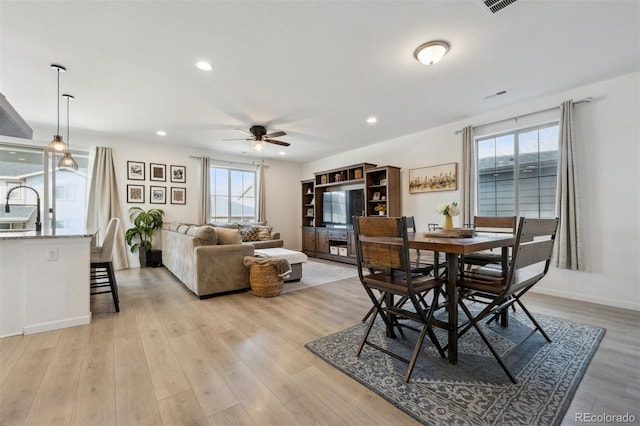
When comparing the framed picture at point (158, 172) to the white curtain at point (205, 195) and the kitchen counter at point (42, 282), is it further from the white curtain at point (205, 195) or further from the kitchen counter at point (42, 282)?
the kitchen counter at point (42, 282)

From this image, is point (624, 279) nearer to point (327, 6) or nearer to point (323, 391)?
point (323, 391)

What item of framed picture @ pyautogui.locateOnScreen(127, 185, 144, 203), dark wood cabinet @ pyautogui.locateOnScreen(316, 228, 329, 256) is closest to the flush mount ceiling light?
dark wood cabinet @ pyautogui.locateOnScreen(316, 228, 329, 256)

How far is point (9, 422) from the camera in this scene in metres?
1.30

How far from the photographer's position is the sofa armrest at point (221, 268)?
3.29m

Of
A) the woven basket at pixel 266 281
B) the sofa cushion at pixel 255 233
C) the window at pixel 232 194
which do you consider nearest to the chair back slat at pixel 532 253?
the woven basket at pixel 266 281

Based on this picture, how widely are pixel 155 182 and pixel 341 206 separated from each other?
4.16 metres

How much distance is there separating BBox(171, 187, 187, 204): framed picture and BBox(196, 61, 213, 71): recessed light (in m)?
3.83

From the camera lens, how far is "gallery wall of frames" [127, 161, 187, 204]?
5.45m

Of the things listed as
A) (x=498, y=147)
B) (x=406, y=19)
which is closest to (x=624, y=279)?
(x=498, y=147)

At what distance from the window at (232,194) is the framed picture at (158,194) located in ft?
3.31

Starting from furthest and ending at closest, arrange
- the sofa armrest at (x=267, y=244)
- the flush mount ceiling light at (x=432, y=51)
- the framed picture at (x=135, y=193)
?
the sofa armrest at (x=267, y=244) < the framed picture at (x=135, y=193) < the flush mount ceiling light at (x=432, y=51)

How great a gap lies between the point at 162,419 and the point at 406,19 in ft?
10.2

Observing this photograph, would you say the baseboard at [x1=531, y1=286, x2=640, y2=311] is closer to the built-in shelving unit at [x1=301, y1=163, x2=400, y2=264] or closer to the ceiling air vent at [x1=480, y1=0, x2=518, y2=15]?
the built-in shelving unit at [x1=301, y1=163, x2=400, y2=264]

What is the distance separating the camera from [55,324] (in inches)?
94.7
